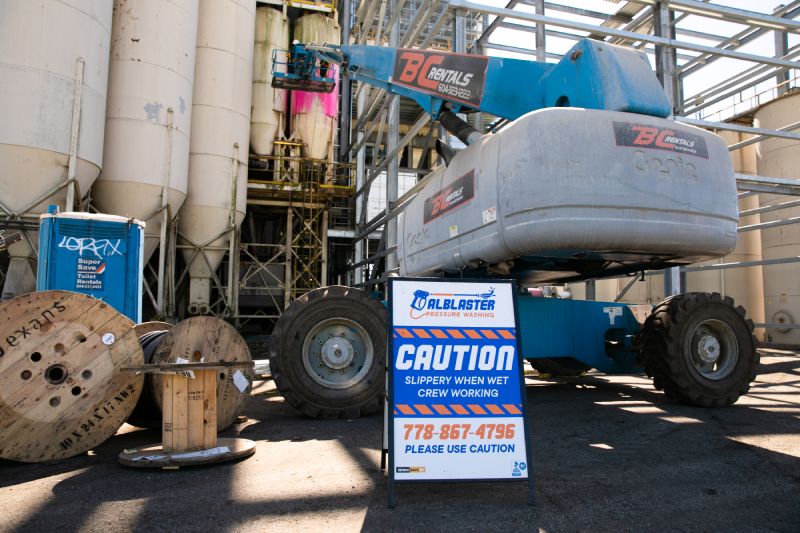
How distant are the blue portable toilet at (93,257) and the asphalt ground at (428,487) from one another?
4722 mm

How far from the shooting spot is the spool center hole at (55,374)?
431 cm

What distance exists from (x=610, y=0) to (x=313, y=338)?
985cm

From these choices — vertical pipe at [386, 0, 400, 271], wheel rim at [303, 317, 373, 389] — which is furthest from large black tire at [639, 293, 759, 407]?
vertical pipe at [386, 0, 400, 271]

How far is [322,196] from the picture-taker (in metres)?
17.0

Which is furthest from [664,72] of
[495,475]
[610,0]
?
[495,475]

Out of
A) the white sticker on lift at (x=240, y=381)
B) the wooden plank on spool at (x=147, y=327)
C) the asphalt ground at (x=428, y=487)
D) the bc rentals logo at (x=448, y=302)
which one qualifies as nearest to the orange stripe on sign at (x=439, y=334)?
the bc rentals logo at (x=448, y=302)

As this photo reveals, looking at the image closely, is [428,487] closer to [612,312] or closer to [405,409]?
[405,409]

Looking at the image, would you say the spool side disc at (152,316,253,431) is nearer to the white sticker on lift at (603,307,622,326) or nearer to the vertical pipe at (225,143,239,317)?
the white sticker on lift at (603,307,622,326)

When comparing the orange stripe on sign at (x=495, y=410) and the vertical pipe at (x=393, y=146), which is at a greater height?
the vertical pipe at (x=393, y=146)

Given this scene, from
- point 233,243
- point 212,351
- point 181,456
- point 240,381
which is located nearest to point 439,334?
point 240,381

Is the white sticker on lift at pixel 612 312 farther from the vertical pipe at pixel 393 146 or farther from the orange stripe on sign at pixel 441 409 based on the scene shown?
the vertical pipe at pixel 393 146

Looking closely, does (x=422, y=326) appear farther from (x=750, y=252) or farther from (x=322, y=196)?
(x=750, y=252)

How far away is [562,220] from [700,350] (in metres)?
3.07

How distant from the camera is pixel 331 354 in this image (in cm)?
576
